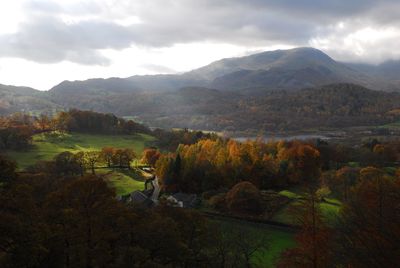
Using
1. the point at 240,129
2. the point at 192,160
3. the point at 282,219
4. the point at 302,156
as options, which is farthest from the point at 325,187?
the point at 240,129

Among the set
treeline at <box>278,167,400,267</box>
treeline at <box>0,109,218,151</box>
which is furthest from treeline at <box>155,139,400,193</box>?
treeline at <box>278,167,400,267</box>

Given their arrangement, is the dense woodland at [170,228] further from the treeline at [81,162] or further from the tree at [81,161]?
the tree at [81,161]

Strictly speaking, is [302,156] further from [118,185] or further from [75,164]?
[75,164]

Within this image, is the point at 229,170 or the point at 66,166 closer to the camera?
the point at 229,170

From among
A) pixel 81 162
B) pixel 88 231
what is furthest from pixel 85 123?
pixel 88 231

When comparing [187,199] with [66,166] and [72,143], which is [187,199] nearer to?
[66,166]

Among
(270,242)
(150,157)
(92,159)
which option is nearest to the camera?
(270,242)
